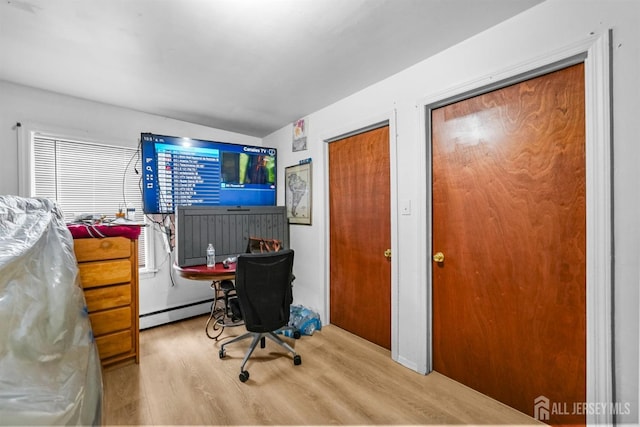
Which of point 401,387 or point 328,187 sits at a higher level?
point 328,187

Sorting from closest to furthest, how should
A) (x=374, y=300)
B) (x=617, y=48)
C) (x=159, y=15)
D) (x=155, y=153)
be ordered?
(x=617, y=48)
(x=159, y=15)
(x=374, y=300)
(x=155, y=153)

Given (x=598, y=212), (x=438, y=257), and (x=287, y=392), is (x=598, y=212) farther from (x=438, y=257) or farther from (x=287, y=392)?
(x=287, y=392)

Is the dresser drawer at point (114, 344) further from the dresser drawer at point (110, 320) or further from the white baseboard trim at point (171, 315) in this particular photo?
the white baseboard trim at point (171, 315)

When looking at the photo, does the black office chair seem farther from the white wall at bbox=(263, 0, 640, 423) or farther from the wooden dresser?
the wooden dresser

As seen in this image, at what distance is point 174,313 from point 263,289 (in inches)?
65.8

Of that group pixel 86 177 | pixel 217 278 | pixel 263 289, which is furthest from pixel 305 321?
pixel 86 177

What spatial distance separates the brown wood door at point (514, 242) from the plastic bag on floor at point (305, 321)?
3.88ft

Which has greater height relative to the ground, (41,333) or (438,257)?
(438,257)

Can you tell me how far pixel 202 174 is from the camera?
3.10 m

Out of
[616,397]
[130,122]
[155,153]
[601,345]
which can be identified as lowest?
[616,397]

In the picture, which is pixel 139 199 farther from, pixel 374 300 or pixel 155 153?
pixel 374 300

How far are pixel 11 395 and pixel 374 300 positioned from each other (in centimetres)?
225

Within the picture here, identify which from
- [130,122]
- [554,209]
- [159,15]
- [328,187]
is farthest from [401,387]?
[130,122]

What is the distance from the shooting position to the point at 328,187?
294cm
